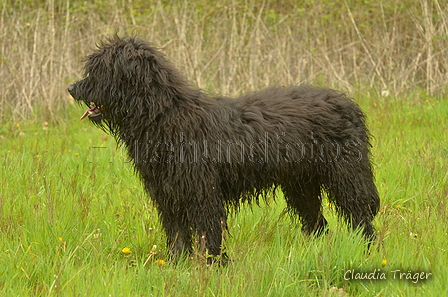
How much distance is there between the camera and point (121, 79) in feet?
13.0

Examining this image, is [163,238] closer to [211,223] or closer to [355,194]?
[211,223]

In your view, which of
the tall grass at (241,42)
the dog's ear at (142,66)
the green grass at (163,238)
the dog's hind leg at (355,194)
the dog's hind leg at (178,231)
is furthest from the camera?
the tall grass at (241,42)

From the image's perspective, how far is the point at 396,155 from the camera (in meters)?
6.20

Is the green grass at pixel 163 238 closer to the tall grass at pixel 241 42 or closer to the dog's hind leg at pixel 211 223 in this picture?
the dog's hind leg at pixel 211 223

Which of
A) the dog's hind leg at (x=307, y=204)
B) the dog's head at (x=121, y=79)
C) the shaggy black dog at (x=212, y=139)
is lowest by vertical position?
the dog's hind leg at (x=307, y=204)

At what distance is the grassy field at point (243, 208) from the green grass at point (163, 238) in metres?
0.01

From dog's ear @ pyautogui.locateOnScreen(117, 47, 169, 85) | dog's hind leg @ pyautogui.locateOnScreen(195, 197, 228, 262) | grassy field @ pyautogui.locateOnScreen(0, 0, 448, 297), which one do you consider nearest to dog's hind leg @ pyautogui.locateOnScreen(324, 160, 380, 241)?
grassy field @ pyautogui.locateOnScreen(0, 0, 448, 297)

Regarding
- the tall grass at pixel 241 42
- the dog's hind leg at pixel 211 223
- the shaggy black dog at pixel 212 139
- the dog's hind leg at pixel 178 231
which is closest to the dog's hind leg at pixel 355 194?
the shaggy black dog at pixel 212 139

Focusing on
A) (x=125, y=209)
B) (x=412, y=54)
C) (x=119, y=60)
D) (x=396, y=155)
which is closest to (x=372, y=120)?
(x=396, y=155)

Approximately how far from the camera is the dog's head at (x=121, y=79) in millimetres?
3938

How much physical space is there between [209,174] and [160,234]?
0.84 metres

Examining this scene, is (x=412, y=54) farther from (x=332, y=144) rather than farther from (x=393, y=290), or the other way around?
(x=393, y=290)

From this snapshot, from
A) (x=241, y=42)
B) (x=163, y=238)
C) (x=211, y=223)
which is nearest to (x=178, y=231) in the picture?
(x=211, y=223)

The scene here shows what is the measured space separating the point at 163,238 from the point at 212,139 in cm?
102
